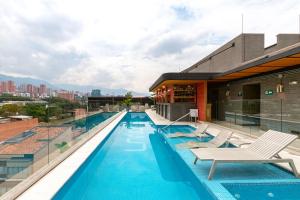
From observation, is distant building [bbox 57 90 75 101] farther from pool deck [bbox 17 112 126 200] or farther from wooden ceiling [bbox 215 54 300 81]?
wooden ceiling [bbox 215 54 300 81]

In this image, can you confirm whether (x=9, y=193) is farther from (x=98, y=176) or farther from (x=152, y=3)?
(x=152, y=3)

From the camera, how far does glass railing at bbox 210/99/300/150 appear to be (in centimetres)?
778

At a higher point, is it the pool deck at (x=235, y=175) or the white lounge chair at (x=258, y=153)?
the white lounge chair at (x=258, y=153)

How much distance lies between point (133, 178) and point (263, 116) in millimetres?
5640

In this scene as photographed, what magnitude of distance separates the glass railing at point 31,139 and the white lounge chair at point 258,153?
2827mm

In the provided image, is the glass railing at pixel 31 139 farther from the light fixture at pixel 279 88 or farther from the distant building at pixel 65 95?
the light fixture at pixel 279 88

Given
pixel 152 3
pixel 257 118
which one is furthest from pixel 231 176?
pixel 152 3

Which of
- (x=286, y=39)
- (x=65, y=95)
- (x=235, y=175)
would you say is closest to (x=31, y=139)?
(x=65, y=95)

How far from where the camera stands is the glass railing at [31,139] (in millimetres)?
3476

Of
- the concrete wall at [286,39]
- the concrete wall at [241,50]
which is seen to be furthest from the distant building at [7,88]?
the concrete wall at [286,39]

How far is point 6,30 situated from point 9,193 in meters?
7.41

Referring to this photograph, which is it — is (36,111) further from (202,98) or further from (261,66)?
(202,98)

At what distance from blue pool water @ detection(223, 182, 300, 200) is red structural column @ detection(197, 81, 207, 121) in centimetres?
1165

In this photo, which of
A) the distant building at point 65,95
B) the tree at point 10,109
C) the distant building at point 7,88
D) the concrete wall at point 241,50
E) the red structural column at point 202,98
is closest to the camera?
the tree at point 10,109
